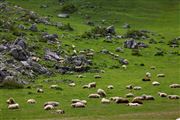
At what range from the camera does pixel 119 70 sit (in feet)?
189

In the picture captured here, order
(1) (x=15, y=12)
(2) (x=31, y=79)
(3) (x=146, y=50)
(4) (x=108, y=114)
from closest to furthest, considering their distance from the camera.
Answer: (4) (x=108, y=114)
(2) (x=31, y=79)
(3) (x=146, y=50)
(1) (x=15, y=12)

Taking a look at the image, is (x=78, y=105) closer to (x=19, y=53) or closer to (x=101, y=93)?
(x=101, y=93)

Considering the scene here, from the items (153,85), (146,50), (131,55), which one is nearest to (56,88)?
(153,85)

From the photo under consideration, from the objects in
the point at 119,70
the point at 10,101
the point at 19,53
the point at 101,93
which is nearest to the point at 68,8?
the point at 119,70

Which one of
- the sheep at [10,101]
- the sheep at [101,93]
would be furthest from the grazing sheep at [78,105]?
the sheep at [101,93]

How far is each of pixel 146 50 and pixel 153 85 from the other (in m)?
24.9

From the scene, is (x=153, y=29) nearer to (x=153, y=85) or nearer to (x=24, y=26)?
(x=24, y=26)

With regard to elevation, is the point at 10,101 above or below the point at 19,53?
below

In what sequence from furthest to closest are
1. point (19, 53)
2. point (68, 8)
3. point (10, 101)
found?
point (68, 8) → point (19, 53) → point (10, 101)

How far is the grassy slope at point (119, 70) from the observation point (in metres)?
35.6

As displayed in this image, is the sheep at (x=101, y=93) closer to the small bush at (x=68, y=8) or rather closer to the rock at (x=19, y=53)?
the rock at (x=19, y=53)

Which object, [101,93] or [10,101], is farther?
[101,93]

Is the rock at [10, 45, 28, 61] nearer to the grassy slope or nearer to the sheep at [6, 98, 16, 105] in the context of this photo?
the grassy slope

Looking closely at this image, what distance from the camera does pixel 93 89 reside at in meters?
45.2
